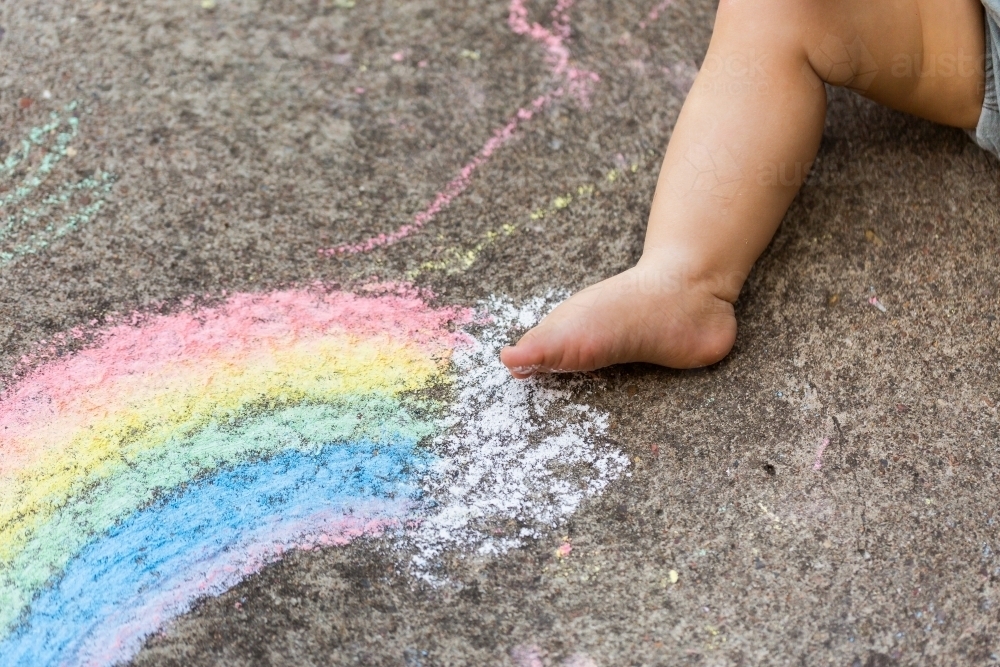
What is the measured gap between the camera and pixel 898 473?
3.14 feet

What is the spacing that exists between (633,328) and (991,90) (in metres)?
0.51

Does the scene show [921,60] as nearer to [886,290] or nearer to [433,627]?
[886,290]

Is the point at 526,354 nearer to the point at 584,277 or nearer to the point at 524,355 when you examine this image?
the point at 524,355

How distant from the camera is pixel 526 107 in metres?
1.23

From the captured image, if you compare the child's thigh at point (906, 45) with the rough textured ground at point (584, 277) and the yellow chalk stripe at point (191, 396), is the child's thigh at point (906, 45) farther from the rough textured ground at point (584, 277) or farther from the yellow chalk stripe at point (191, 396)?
the yellow chalk stripe at point (191, 396)

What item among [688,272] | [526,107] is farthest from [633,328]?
[526,107]

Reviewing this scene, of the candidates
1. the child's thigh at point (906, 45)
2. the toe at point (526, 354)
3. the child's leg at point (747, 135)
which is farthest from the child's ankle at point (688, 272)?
the child's thigh at point (906, 45)

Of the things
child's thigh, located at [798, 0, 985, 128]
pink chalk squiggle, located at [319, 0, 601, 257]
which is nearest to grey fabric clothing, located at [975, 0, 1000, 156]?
child's thigh, located at [798, 0, 985, 128]

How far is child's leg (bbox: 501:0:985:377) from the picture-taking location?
3.25 feet

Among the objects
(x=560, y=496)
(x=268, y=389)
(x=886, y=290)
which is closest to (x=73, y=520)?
(x=268, y=389)

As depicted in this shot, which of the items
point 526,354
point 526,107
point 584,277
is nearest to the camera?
point 526,354

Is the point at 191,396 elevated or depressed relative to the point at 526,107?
depressed

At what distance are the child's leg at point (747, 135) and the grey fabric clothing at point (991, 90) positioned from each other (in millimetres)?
12

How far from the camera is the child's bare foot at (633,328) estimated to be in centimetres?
96
